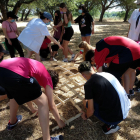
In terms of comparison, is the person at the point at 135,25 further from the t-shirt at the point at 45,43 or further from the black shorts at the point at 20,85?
the black shorts at the point at 20,85

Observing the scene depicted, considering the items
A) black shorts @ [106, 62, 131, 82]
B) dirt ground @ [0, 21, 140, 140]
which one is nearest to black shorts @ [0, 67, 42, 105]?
dirt ground @ [0, 21, 140, 140]

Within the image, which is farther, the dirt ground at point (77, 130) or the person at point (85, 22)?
the person at point (85, 22)

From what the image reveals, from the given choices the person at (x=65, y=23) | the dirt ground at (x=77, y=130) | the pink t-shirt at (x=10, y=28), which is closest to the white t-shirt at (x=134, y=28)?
the person at (x=65, y=23)

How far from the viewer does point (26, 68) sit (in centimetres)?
146

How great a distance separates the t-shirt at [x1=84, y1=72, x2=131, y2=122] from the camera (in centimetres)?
158

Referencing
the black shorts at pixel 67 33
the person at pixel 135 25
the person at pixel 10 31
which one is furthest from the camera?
the black shorts at pixel 67 33

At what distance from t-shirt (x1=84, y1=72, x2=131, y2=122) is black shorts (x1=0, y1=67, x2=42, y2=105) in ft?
2.05

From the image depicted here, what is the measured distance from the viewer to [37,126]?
2123mm

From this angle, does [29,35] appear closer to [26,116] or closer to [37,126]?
[26,116]

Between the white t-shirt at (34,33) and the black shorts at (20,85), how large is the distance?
1905 mm

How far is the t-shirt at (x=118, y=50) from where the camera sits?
84.9 inches

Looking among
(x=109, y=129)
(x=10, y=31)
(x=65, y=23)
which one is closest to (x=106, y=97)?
(x=109, y=129)

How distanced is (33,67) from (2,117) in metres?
1.36

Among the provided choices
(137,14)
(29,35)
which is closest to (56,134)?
(29,35)
